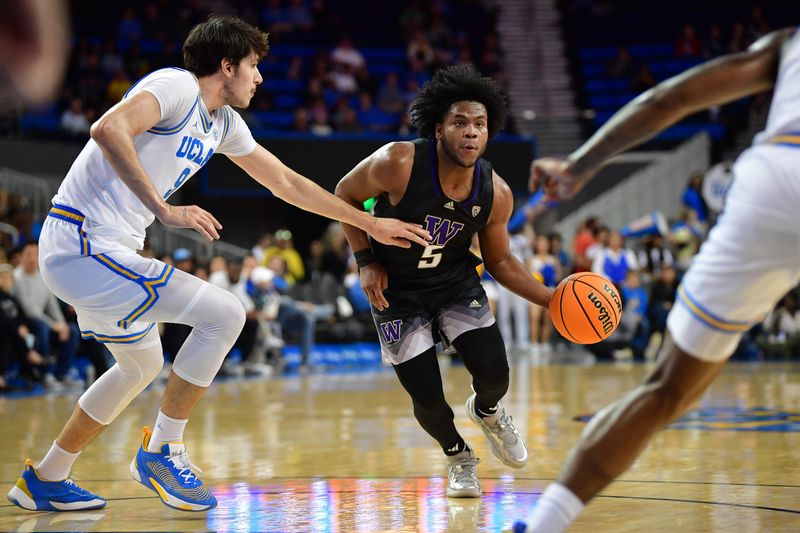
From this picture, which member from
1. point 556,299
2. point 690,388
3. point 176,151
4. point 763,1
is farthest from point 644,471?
point 763,1

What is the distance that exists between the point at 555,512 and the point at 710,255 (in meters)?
0.88

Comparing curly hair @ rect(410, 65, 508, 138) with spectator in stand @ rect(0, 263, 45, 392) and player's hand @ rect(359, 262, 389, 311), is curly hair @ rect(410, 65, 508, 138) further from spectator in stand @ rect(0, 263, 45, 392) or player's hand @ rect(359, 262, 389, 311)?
spectator in stand @ rect(0, 263, 45, 392)

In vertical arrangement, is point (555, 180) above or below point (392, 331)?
above

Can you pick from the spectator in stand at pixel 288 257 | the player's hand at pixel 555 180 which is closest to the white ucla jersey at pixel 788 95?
the player's hand at pixel 555 180

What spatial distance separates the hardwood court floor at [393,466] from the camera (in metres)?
4.11

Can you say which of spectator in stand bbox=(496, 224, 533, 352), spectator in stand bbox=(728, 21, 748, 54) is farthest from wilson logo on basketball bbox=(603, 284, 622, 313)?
spectator in stand bbox=(728, 21, 748, 54)

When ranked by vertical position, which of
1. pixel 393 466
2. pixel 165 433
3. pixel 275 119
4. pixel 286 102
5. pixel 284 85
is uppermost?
pixel 284 85

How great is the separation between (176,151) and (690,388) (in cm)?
236

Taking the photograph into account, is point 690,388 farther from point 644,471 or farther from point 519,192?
point 519,192

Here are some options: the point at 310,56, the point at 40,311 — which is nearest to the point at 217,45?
the point at 40,311

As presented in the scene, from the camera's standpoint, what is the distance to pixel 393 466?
5602mm

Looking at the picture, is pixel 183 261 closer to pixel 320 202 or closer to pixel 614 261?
pixel 614 261

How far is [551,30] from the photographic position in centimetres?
2483

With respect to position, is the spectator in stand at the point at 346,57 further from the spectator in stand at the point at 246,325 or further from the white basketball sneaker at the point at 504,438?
the white basketball sneaker at the point at 504,438
